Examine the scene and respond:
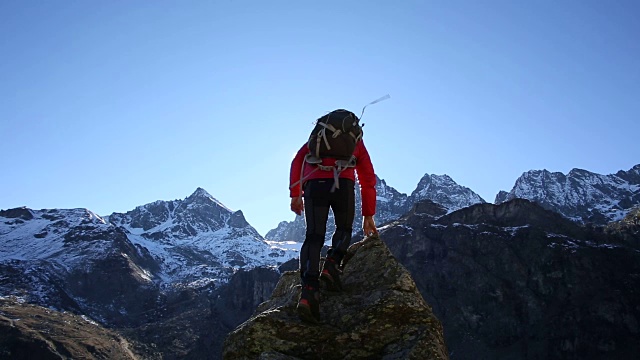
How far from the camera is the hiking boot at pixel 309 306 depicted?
31.5ft

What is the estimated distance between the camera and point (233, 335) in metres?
9.99

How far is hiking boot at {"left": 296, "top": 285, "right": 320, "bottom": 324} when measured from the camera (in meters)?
9.61

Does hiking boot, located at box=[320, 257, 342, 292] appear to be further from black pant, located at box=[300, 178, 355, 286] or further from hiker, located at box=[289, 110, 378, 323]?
black pant, located at box=[300, 178, 355, 286]

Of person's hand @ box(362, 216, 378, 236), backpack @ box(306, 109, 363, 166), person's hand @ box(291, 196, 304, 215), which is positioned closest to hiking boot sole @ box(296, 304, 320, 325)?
person's hand @ box(291, 196, 304, 215)

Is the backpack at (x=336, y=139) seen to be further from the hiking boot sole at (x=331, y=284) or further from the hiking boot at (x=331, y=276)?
the hiking boot sole at (x=331, y=284)

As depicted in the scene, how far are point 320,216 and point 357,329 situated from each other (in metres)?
2.38

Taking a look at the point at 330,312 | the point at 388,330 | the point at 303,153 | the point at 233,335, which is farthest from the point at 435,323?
the point at 303,153

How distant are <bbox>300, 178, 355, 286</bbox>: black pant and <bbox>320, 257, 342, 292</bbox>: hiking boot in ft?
0.70

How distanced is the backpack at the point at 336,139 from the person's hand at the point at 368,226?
5.62ft

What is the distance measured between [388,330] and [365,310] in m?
0.59

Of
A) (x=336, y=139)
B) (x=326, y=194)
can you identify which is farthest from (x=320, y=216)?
(x=336, y=139)

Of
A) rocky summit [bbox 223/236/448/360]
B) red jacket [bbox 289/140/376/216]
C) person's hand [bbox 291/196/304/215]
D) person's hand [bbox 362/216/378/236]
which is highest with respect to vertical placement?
red jacket [bbox 289/140/376/216]

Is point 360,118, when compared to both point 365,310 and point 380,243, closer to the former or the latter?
point 380,243

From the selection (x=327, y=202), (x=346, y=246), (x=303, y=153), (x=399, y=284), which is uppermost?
(x=303, y=153)
